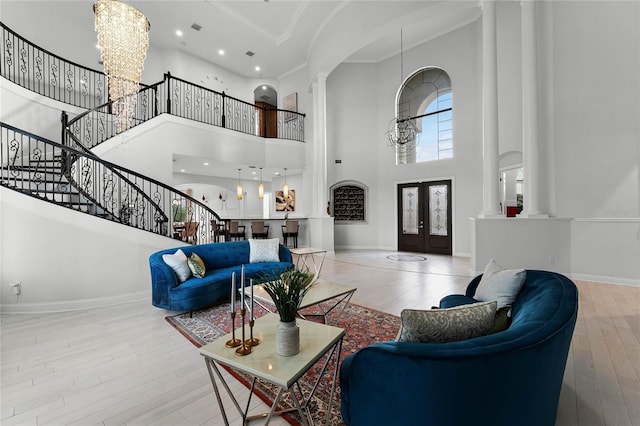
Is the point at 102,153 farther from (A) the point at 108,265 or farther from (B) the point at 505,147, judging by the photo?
(B) the point at 505,147

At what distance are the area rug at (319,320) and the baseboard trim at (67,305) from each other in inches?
43.2

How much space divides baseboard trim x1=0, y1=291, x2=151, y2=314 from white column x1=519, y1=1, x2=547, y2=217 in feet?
22.6

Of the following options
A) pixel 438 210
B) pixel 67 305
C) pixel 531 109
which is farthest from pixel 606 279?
pixel 67 305

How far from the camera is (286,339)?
1516 millimetres

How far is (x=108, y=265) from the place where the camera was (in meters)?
3.97

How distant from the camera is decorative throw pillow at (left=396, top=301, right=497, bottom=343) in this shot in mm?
1264

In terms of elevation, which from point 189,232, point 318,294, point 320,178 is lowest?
Result: point 318,294

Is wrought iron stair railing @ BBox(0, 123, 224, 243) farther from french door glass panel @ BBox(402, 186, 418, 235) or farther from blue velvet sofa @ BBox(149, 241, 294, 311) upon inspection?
french door glass panel @ BBox(402, 186, 418, 235)

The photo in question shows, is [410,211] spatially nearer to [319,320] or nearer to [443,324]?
[319,320]

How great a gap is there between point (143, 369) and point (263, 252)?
2444 mm

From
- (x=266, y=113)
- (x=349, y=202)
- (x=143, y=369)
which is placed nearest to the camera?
(x=143, y=369)

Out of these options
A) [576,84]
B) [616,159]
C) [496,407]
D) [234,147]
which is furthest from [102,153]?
[616,159]


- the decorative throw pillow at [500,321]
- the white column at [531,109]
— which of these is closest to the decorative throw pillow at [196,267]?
the decorative throw pillow at [500,321]

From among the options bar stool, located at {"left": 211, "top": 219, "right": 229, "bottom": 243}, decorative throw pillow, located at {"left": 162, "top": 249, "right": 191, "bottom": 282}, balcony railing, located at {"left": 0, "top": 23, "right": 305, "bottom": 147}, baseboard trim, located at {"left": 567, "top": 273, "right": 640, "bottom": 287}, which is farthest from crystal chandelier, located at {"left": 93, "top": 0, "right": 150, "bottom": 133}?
baseboard trim, located at {"left": 567, "top": 273, "right": 640, "bottom": 287}
